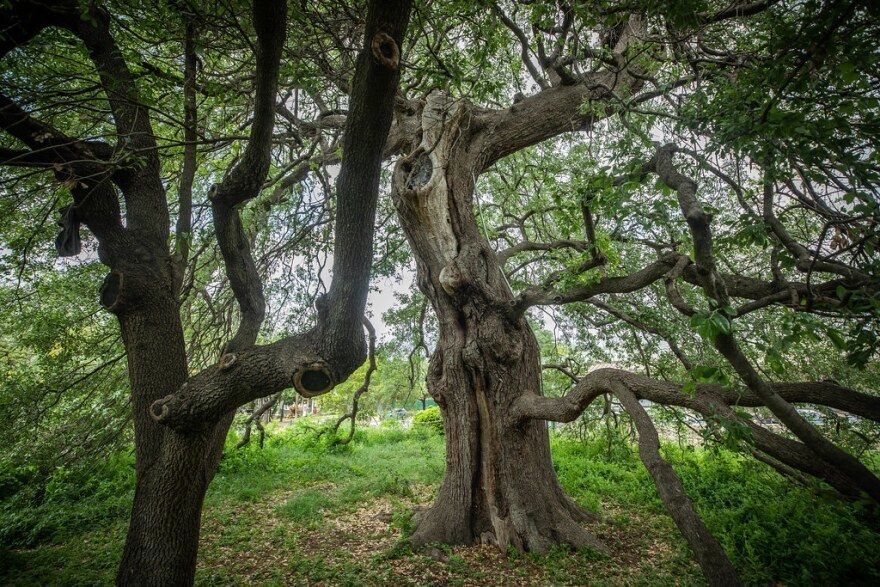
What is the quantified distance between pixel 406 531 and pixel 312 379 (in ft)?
10.4

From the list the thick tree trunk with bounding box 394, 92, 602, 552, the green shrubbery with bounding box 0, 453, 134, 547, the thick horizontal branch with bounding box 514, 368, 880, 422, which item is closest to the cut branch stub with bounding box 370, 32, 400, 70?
the thick tree trunk with bounding box 394, 92, 602, 552

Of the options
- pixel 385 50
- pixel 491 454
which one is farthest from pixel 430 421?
pixel 385 50

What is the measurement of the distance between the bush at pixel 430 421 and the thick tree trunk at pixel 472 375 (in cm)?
807

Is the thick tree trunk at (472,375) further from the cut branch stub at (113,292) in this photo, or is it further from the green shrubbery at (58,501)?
the green shrubbery at (58,501)

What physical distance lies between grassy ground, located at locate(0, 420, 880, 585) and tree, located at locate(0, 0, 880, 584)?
50cm

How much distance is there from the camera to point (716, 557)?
1.93m

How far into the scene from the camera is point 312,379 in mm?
2787

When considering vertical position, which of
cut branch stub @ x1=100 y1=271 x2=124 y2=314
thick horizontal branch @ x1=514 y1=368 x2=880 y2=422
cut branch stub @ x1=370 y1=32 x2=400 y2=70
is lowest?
thick horizontal branch @ x1=514 y1=368 x2=880 y2=422

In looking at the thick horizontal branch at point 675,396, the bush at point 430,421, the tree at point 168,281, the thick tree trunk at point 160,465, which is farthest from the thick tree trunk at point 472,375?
the bush at point 430,421

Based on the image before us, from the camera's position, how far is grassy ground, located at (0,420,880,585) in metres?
3.85

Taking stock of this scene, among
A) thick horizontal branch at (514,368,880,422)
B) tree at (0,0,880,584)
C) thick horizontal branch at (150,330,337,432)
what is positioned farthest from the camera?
thick horizontal branch at (150,330,337,432)

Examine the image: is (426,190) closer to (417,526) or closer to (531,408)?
(531,408)

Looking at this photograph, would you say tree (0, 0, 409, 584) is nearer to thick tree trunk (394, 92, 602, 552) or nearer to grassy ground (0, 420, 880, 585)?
thick tree trunk (394, 92, 602, 552)

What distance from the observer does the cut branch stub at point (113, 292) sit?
2881mm
